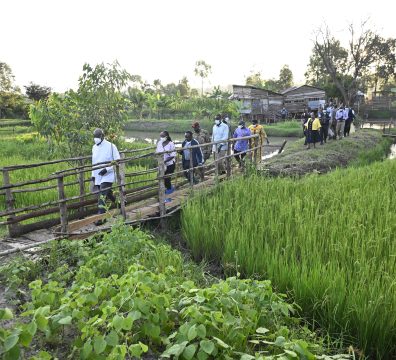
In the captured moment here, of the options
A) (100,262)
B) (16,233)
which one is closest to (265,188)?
(100,262)

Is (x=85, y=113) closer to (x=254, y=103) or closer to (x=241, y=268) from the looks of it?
(x=241, y=268)

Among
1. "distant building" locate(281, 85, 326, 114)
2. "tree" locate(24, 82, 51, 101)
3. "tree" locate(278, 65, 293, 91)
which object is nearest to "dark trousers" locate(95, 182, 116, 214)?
"distant building" locate(281, 85, 326, 114)

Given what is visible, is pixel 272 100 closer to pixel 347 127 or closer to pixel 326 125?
pixel 347 127

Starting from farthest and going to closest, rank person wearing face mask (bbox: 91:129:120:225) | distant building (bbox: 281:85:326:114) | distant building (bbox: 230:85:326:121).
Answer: distant building (bbox: 281:85:326:114) < distant building (bbox: 230:85:326:121) < person wearing face mask (bbox: 91:129:120:225)

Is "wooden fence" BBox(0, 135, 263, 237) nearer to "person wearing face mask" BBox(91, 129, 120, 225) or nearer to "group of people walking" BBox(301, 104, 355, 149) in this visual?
"person wearing face mask" BBox(91, 129, 120, 225)

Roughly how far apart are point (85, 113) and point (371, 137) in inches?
576

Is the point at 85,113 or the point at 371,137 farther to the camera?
the point at 371,137

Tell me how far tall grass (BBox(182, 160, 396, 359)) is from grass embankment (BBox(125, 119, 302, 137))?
58.4ft

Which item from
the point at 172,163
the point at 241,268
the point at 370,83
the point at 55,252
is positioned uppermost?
the point at 370,83

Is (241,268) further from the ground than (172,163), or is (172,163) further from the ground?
(172,163)

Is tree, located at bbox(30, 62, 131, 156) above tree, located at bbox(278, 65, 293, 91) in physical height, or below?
below

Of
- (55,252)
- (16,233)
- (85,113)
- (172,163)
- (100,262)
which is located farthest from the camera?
(85,113)

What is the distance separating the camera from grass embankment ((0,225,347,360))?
2.03 m

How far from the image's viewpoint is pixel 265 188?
20.8ft
